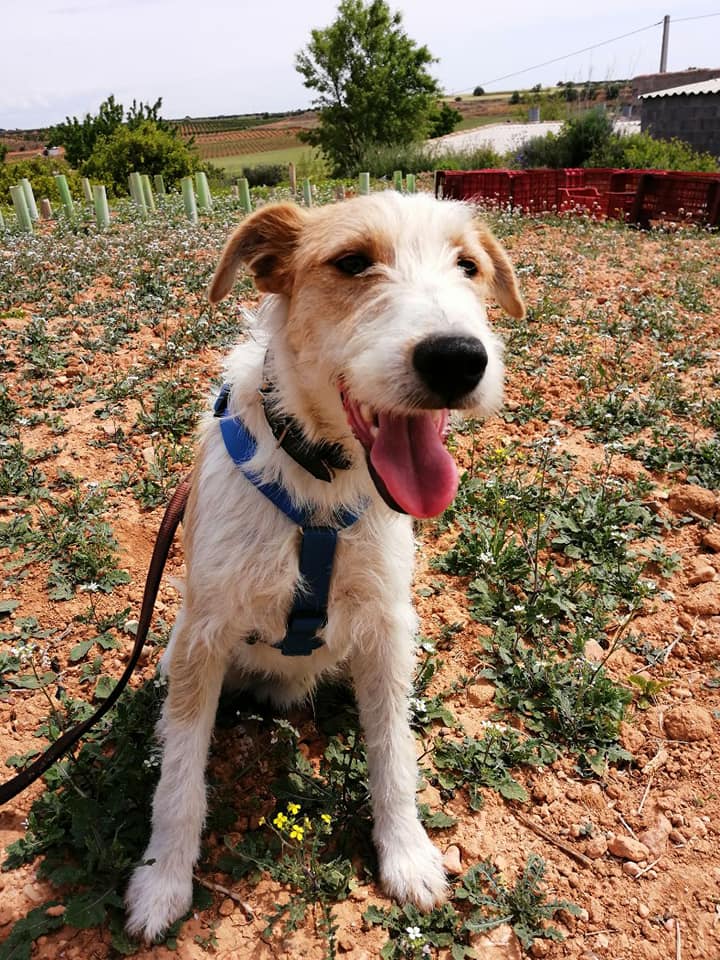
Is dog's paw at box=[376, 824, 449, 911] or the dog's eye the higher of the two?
the dog's eye

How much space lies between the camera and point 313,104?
Answer: 49.1 meters

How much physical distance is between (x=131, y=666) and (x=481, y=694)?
1.67 meters

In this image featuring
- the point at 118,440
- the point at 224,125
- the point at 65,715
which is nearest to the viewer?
the point at 65,715

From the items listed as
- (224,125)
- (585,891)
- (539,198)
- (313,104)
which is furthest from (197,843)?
(224,125)

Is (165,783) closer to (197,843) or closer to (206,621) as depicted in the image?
(197,843)

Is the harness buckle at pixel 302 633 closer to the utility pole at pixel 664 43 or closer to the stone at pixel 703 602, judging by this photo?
the stone at pixel 703 602

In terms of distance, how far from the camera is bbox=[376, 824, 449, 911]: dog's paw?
2.46 m

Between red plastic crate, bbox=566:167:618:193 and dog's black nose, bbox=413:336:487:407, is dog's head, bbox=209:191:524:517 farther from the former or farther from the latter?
red plastic crate, bbox=566:167:618:193

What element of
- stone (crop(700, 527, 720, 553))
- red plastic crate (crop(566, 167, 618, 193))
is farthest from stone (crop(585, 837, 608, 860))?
red plastic crate (crop(566, 167, 618, 193))

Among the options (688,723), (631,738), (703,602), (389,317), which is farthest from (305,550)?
(703,602)

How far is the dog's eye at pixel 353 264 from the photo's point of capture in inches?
94.7

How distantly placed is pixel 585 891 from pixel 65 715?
90.7 inches

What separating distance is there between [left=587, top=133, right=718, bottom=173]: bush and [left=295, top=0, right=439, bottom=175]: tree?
2436cm

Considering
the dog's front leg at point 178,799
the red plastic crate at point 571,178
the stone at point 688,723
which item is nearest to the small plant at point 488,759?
the stone at point 688,723
